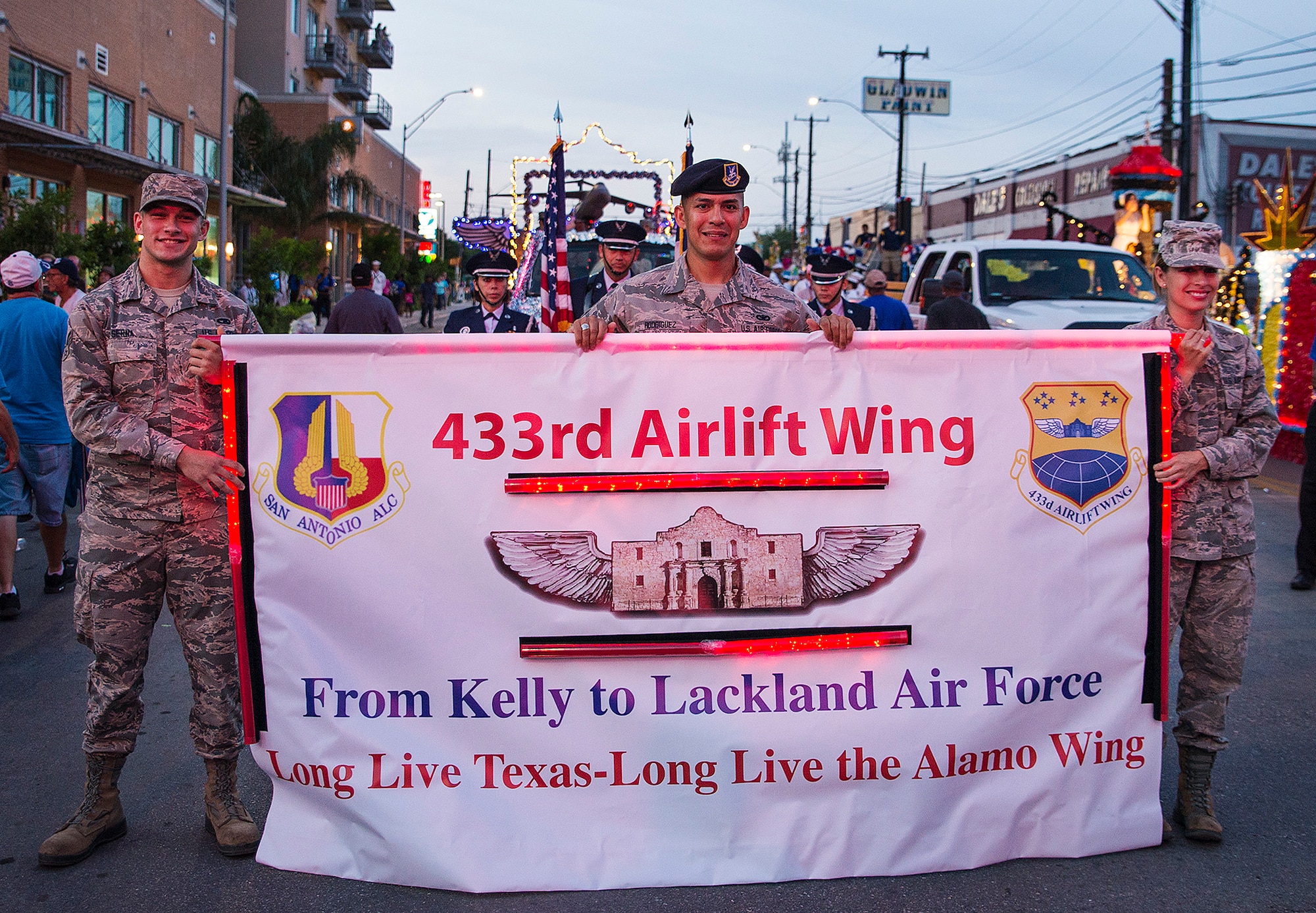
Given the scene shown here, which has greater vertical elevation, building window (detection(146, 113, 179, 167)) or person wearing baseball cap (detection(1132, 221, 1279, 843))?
building window (detection(146, 113, 179, 167))

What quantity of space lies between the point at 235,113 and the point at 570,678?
41544 mm

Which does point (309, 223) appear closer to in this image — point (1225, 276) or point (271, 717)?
point (1225, 276)

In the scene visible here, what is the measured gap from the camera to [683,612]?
365 centimetres

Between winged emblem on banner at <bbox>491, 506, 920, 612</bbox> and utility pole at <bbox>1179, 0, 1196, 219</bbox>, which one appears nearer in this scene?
winged emblem on banner at <bbox>491, 506, 920, 612</bbox>

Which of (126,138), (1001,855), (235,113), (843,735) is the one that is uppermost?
(235,113)

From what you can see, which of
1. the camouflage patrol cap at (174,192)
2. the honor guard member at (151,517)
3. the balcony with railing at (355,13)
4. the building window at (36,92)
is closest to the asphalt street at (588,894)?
the honor guard member at (151,517)

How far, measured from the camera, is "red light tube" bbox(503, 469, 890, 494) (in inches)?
144

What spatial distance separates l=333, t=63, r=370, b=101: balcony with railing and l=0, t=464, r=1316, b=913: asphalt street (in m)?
59.1

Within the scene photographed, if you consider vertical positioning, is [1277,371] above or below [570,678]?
above

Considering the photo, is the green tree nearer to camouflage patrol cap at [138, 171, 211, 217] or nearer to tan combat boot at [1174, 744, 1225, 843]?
camouflage patrol cap at [138, 171, 211, 217]

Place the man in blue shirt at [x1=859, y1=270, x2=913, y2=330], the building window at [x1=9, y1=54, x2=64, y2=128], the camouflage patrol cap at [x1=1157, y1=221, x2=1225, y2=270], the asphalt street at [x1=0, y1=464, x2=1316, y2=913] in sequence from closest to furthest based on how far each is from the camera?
the asphalt street at [x1=0, y1=464, x2=1316, y2=913], the camouflage patrol cap at [x1=1157, y1=221, x2=1225, y2=270], the man in blue shirt at [x1=859, y1=270, x2=913, y2=330], the building window at [x1=9, y1=54, x2=64, y2=128]

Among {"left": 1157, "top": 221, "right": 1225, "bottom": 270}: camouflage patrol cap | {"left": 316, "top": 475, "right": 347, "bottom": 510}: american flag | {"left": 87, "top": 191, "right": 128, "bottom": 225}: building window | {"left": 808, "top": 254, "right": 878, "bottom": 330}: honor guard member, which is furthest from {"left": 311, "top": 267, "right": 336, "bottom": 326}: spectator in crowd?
{"left": 1157, "top": 221, "right": 1225, "bottom": 270}: camouflage patrol cap

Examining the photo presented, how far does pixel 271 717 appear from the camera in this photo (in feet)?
12.1

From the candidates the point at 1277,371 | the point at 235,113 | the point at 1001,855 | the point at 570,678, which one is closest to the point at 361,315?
the point at 570,678
